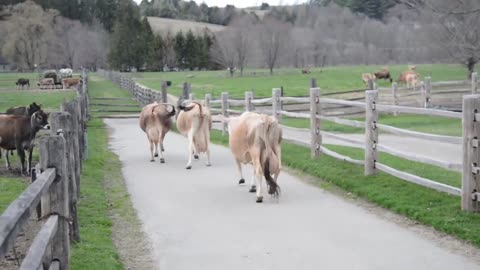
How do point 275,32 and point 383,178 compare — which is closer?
point 383,178

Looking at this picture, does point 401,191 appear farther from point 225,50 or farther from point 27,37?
point 27,37

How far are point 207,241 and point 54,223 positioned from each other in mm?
2962

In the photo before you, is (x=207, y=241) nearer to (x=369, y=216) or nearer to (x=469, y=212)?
(x=369, y=216)

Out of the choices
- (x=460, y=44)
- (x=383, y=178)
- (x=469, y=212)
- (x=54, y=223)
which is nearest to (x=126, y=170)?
(x=383, y=178)

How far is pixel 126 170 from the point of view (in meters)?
13.8

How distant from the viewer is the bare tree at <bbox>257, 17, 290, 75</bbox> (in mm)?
93294

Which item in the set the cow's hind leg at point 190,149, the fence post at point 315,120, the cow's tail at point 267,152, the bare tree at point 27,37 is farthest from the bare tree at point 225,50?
the cow's tail at point 267,152

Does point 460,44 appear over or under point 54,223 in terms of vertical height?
over

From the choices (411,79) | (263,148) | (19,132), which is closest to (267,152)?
(263,148)

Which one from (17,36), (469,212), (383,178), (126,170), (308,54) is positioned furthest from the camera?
(308,54)

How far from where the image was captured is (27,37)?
301 ft

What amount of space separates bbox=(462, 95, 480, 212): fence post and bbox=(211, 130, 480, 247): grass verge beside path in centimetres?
22

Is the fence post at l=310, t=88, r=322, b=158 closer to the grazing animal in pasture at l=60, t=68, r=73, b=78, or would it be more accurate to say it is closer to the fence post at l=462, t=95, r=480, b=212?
the fence post at l=462, t=95, r=480, b=212

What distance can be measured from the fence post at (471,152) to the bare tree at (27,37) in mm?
85798
